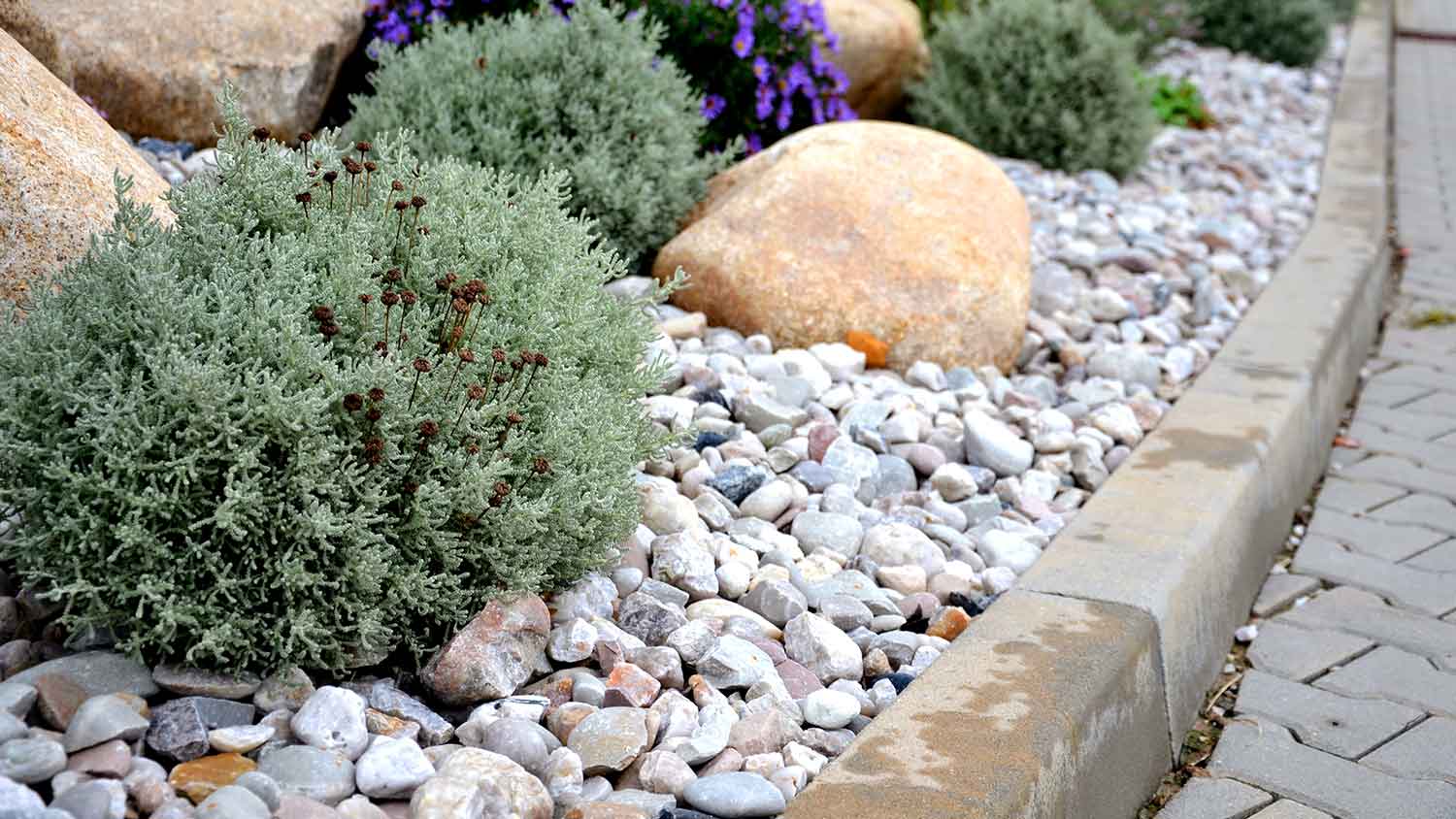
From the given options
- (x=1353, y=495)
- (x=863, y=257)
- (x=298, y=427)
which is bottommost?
(x=1353, y=495)

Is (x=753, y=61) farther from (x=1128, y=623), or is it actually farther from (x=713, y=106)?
(x=1128, y=623)

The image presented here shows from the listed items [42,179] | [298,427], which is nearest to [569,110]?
[42,179]

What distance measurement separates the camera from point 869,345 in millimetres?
3826

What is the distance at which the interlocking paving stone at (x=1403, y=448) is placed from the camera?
3947mm

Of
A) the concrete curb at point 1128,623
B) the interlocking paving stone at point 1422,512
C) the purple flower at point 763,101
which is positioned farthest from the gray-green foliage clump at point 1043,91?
the interlocking paving stone at point 1422,512

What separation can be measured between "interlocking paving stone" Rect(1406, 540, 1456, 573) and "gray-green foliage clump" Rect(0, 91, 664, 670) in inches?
82.1

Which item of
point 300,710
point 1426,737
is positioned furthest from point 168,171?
point 1426,737

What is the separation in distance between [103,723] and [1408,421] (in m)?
3.91

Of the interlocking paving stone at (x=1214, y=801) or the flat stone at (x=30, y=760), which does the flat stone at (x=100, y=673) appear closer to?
the flat stone at (x=30, y=760)

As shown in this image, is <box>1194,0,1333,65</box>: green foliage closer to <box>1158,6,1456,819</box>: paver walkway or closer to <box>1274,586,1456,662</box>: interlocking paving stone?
<box>1158,6,1456,819</box>: paver walkway

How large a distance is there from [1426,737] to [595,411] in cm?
173

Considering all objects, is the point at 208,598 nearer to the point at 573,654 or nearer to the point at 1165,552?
the point at 573,654

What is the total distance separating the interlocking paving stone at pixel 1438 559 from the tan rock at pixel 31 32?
11.5 ft

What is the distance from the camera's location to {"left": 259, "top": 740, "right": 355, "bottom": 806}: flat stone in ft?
5.99
